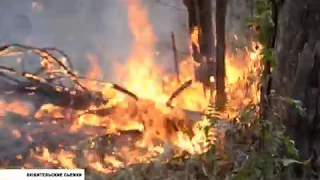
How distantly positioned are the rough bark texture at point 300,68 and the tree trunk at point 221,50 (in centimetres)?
13

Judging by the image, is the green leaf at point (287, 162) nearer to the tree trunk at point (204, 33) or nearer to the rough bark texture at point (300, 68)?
the rough bark texture at point (300, 68)

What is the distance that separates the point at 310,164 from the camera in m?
1.47

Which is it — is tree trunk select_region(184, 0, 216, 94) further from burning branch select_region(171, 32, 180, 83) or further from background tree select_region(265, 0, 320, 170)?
background tree select_region(265, 0, 320, 170)

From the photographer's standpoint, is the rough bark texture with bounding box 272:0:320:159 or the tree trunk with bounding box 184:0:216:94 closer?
the rough bark texture with bounding box 272:0:320:159

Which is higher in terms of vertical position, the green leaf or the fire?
the fire

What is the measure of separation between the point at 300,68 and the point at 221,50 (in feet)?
0.67

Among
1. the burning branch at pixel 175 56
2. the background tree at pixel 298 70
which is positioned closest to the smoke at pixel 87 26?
the burning branch at pixel 175 56

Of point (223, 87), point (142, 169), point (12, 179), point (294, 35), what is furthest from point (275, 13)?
point (12, 179)

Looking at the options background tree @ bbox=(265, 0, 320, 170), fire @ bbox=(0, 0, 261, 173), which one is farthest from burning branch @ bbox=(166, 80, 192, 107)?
background tree @ bbox=(265, 0, 320, 170)

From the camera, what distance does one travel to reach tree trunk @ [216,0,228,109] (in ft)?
4.97

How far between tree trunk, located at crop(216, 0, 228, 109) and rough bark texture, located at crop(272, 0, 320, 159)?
13cm

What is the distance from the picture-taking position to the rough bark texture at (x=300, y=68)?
142 cm

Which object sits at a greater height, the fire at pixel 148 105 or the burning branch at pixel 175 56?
the burning branch at pixel 175 56

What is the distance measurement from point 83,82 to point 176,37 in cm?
26
